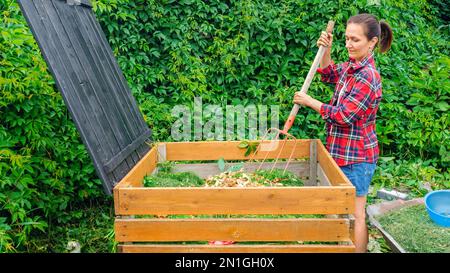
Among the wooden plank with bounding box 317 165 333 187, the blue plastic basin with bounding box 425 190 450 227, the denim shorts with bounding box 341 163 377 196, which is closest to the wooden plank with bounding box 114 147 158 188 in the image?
the wooden plank with bounding box 317 165 333 187

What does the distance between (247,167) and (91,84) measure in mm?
1427

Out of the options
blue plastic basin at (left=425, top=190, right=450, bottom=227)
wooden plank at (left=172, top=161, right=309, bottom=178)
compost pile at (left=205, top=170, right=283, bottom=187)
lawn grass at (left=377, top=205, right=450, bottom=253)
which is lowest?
lawn grass at (left=377, top=205, right=450, bottom=253)

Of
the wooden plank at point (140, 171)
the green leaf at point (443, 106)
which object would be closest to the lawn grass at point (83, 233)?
the wooden plank at point (140, 171)

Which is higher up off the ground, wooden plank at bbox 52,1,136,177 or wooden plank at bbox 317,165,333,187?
wooden plank at bbox 52,1,136,177

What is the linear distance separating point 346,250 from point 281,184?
2.62 feet

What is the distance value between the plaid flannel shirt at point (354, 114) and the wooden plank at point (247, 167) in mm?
395

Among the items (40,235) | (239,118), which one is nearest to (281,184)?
(40,235)

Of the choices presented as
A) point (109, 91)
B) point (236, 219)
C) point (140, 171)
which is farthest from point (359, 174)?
point (109, 91)

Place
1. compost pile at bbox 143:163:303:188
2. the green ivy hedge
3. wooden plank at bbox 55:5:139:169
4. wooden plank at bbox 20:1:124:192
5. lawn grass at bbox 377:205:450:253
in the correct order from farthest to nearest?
the green ivy hedge < lawn grass at bbox 377:205:450:253 < compost pile at bbox 143:163:303:188 < wooden plank at bbox 55:5:139:169 < wooden plank at bbox 20:1:124:192

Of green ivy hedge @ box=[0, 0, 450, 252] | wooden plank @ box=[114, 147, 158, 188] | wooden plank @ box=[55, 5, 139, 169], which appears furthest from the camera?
green ivy hedge @ box=[0, 0, 450, 252]

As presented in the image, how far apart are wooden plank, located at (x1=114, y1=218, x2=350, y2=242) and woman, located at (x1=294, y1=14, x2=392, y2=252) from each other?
2.75ft

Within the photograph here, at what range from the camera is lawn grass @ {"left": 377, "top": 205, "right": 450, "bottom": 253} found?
3523mm

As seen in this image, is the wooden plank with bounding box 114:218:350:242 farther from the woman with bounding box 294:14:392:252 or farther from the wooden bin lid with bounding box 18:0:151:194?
the woman with bounding box 294:14:392:252

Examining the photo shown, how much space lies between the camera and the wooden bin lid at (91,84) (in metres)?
2.39
